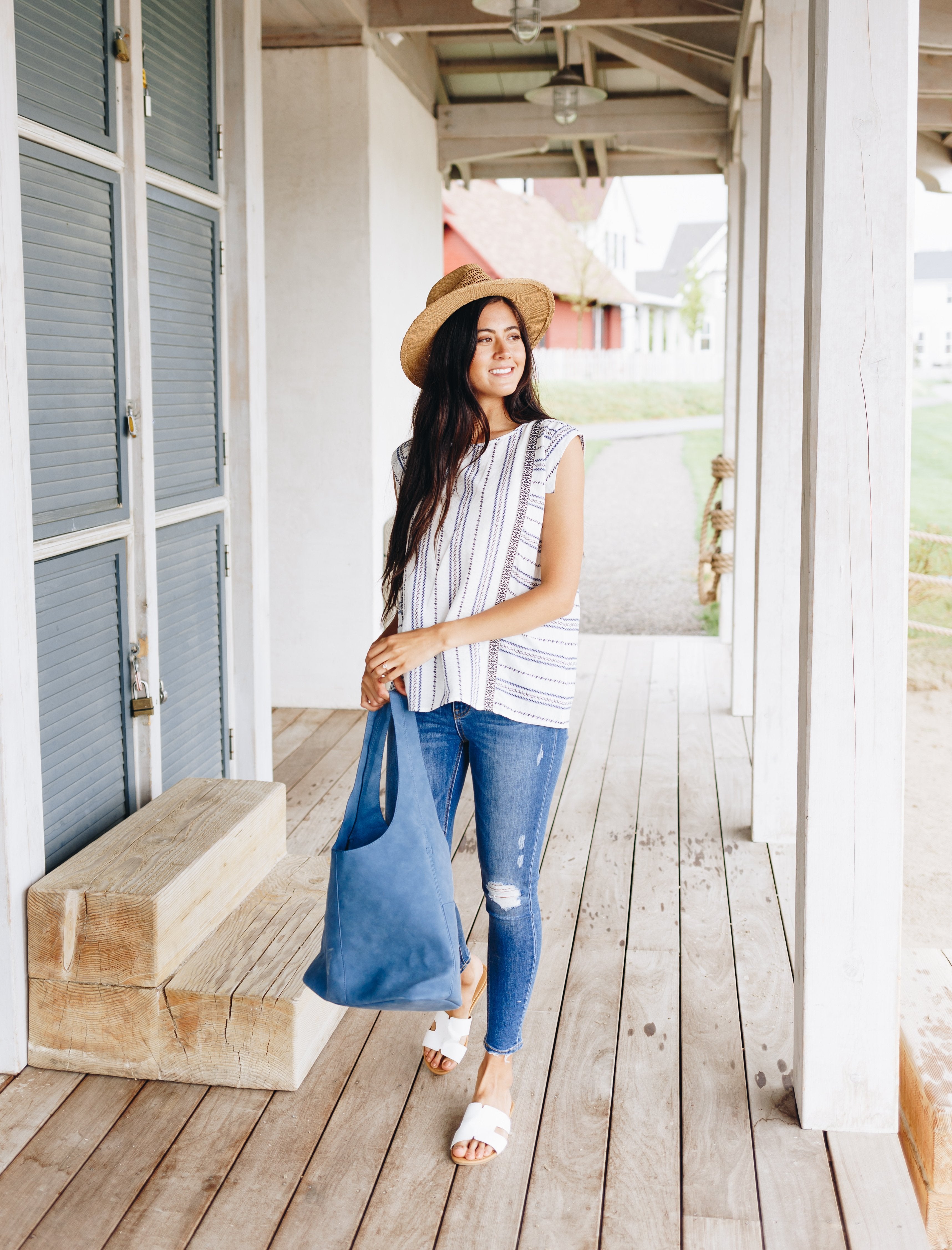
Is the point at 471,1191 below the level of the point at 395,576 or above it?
below

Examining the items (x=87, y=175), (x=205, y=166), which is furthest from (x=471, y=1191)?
(x=205, y=166)

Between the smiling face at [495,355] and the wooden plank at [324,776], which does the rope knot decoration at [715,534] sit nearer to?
the wooden plank at [324,776]

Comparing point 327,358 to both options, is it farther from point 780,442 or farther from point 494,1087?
point 494,1087

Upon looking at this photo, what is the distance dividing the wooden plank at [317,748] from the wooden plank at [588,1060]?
3.77 ft

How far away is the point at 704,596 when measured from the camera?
25.4ft

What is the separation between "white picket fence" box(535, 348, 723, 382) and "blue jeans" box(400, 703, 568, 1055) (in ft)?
63.2

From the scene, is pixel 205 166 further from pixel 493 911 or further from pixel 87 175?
pixel 493 911

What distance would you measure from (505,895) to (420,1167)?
51 centimetres

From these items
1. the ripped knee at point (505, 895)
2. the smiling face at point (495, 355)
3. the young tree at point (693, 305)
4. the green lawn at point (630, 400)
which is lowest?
the ripped knee at point (505, 895)

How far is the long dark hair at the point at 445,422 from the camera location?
7.13 ft

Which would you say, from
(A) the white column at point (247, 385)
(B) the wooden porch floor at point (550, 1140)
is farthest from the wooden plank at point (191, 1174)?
(A) the white column at point (247, 385)

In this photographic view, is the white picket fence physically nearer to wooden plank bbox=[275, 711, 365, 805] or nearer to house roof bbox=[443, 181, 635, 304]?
house roof bbox=[443, 181, 635, 304]

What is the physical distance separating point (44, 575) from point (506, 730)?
112 cm

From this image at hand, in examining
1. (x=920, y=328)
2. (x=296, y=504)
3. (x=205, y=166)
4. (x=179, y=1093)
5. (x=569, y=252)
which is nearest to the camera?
(x=179, y=1093)
